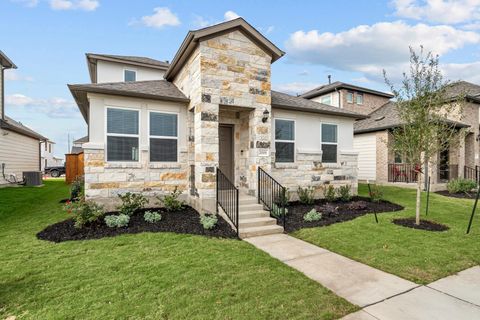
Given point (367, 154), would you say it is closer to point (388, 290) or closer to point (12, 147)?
point (388, 290)

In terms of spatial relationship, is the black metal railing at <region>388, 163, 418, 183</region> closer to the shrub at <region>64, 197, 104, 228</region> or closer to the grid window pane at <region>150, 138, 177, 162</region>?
the grid window pane at <region>150, 138, 177, 162</region>

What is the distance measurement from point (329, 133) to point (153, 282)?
8.73 meters

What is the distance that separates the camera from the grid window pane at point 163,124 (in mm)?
7657

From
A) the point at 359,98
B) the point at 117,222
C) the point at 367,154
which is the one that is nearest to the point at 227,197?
the point at 117,222

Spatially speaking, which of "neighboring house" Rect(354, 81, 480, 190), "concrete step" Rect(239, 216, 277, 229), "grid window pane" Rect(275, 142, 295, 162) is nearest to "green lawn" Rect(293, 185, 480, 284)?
"concrete step" Rect(239, 216, 277, 229)

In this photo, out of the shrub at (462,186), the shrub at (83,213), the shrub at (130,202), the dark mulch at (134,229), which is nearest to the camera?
the dark mulch at (134,229)

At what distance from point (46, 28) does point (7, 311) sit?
10.0 m

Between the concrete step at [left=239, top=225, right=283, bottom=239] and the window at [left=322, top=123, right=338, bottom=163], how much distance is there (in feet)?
15.8

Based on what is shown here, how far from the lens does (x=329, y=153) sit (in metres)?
10.2

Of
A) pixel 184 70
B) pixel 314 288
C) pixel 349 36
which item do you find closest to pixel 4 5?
pixel 184 70

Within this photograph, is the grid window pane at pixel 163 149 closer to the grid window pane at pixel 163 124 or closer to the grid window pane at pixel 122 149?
the grid window pane at pixel 163 124

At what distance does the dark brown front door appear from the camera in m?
9.06

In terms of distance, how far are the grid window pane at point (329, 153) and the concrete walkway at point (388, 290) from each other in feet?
19.5

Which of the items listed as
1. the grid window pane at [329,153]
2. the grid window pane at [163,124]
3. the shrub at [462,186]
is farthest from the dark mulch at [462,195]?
the grid window pane at [163,124]
